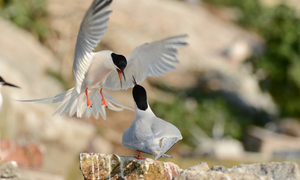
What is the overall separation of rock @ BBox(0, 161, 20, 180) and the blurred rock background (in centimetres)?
432

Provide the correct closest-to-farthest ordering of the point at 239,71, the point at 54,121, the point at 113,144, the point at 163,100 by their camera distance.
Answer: the point at 54,121, the point at 113,144, the point at 163,100, the point at 239,71

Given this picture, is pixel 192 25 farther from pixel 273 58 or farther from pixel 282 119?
pixel 282 119

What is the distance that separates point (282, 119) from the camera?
12609mm

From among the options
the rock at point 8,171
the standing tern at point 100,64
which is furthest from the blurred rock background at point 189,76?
the standing tern at point 100,64

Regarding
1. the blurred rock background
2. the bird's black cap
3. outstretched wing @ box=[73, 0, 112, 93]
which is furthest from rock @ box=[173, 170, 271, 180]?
the blurred rock background

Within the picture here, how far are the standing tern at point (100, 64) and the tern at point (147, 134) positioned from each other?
0.27 meters

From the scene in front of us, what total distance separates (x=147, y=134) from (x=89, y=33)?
0.94 meters

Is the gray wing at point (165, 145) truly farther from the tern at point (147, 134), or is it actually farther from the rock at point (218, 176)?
the rock at point (218, 176)

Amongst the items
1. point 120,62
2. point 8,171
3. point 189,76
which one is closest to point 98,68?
point 120,62

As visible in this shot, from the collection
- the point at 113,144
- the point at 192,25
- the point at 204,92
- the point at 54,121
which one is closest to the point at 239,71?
the point at 204,92

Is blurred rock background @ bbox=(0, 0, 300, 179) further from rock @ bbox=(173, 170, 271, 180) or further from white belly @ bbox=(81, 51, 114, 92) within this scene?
rock @ bbox=(173, 170, 271, 180)

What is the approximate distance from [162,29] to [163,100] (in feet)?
11.9

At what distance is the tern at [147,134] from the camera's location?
248 cm

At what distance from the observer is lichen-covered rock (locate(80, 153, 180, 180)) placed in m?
2.82
